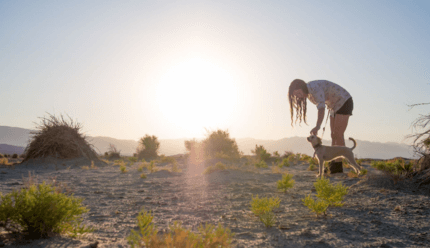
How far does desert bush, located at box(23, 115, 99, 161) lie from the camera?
1004cm

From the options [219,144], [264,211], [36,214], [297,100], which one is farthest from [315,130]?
[219,144]

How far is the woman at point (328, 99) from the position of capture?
532cm

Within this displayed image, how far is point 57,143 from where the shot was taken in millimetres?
10320

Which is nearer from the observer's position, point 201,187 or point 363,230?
point 363,230

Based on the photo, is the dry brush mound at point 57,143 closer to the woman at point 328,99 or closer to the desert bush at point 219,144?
the desert bush at point 219,144

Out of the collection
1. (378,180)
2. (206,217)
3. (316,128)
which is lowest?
(206,217)

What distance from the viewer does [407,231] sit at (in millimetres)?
2438

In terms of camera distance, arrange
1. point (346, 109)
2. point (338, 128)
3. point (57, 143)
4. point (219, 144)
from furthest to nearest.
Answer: point (219, 144)
point (57, 143)
point (338, 128)
point (346, 109)

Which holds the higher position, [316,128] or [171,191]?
[316,128]

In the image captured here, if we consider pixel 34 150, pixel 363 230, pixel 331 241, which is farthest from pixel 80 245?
pixel 34 150

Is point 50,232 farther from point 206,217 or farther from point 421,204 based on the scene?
point 421,204

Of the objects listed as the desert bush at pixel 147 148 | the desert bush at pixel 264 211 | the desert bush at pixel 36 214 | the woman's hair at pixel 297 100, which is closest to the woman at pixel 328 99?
the woman's hair at pixel 297 100

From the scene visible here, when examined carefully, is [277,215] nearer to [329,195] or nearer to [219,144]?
[329,195]

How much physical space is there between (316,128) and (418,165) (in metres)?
1.69
